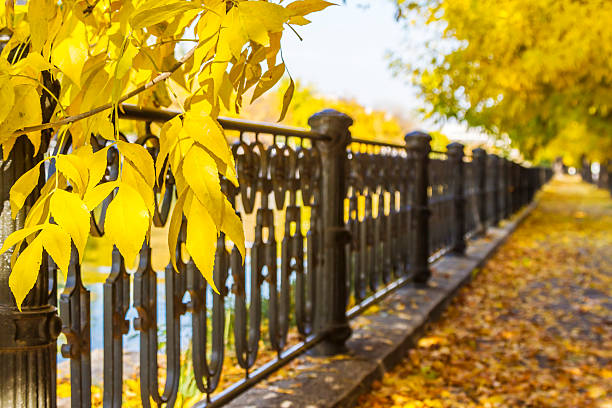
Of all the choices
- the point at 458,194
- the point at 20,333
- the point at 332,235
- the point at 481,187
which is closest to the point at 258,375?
the point at 332,235

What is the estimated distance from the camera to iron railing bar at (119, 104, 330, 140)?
6.65 feet

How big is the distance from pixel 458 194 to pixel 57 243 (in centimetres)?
759

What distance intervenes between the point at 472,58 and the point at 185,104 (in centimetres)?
987

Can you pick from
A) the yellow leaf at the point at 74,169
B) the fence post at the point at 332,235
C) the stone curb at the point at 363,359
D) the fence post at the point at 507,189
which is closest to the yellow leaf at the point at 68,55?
the yellow leaf at the point at 74,169

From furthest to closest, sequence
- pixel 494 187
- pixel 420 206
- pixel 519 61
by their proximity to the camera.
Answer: pixel 494 187, pixel 519 61, pixel 420 206

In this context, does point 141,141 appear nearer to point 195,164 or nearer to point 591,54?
point 195,164

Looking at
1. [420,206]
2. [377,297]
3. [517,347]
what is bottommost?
[517,347]

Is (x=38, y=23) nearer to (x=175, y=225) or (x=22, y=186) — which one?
(x=22, y=186)

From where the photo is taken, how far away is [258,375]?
3.07m

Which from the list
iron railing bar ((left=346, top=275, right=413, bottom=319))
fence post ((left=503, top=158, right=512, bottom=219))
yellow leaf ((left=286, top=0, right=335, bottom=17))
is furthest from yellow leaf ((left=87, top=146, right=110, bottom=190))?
fence post ((left=503, top=158, right=512, bottom=219))

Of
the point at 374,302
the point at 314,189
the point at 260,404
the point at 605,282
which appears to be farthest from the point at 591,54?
the point at 260,404

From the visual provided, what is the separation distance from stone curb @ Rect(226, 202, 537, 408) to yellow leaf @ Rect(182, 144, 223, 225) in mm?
2112

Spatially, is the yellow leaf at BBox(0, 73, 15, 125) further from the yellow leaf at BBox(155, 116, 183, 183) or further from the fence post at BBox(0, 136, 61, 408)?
the fence post at BBox(0, 136, 61, 408)

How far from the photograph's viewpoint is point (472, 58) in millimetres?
10352
